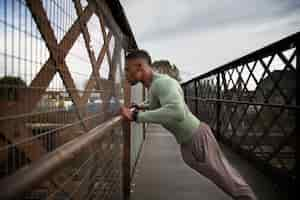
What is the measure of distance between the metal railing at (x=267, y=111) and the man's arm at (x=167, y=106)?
1.21 meters

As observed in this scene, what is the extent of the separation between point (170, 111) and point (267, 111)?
6.95 ft

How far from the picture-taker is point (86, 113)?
5.28ft

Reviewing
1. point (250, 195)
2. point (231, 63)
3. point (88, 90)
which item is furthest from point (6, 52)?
point (231, 63)

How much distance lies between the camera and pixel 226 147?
4.11 metres

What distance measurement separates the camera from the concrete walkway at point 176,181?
7.87ft

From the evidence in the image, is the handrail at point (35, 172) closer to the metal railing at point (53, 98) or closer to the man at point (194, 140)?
the metal railing at point (53, 98)

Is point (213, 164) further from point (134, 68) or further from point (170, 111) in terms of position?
point (134, 68)

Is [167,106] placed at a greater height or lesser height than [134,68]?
lesser

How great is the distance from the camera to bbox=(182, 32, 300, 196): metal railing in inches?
88.4

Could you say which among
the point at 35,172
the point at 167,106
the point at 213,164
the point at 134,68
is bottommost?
the point at 213,164

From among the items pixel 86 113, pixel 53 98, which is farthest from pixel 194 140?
pixel 53 98

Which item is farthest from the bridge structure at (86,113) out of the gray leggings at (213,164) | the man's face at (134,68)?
the gray leggings at (213,164)

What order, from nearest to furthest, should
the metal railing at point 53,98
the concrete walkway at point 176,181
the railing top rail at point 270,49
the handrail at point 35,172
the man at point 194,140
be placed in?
the handrail at point 35,172
the metal railing at point 53,98
the man at point 194,140
the railing top rail at point 270,49
the concrete walkway at point 176,181

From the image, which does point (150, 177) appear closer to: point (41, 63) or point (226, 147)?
point (226, 147)
